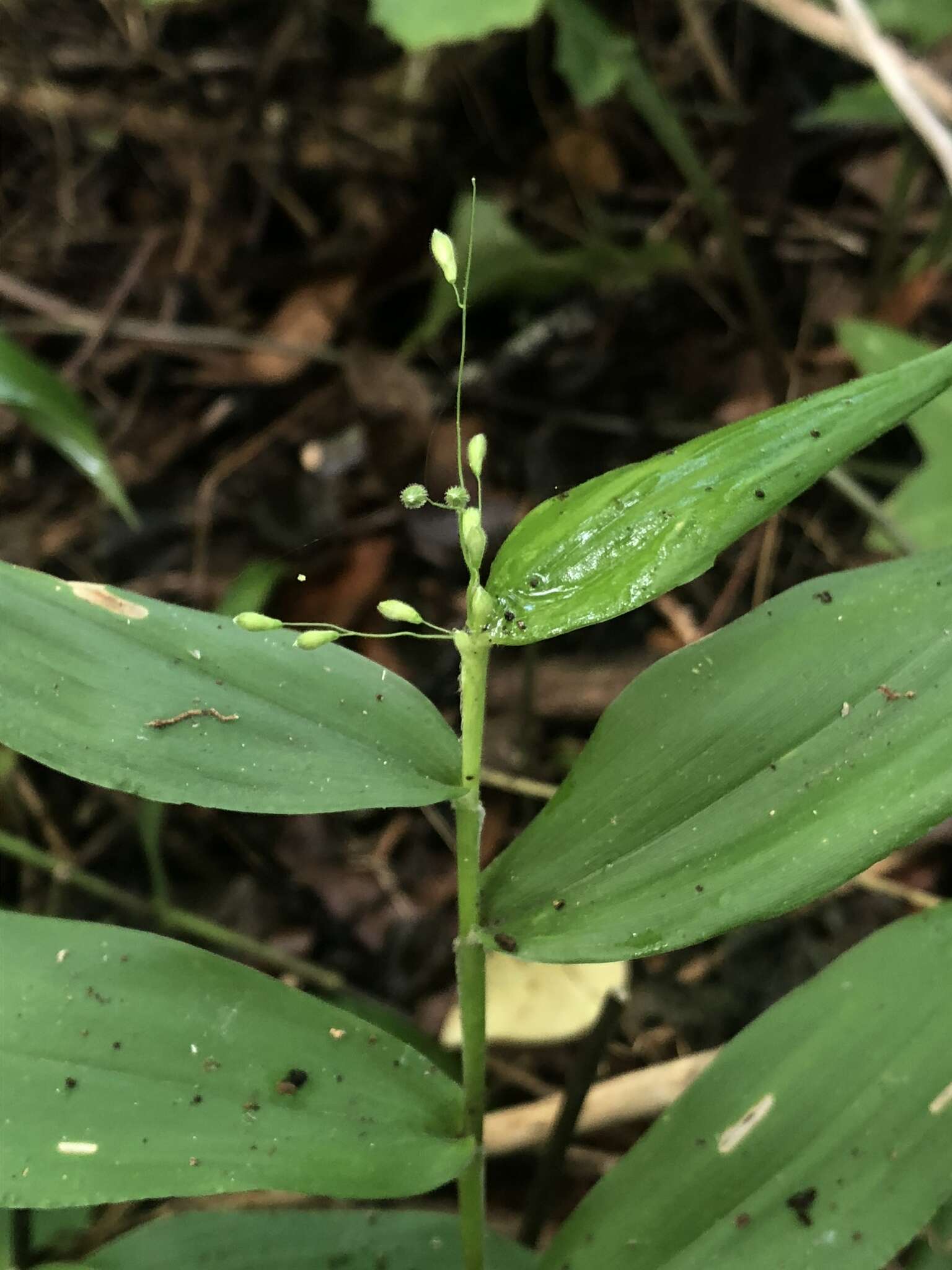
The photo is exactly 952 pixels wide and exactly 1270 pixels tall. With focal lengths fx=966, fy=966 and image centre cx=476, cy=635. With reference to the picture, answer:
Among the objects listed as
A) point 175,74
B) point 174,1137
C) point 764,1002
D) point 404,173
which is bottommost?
point 174,1137

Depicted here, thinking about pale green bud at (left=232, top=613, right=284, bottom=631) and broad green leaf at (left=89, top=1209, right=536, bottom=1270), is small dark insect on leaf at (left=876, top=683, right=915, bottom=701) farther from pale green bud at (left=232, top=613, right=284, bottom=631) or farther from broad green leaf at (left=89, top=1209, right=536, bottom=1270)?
broad green leaf at (left=89, top=1209, right=536, bottom=1270)

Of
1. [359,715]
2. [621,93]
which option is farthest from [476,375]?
[359,715]

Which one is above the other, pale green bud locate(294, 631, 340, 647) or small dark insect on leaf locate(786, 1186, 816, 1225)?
pale green bud locate(294, 631, 340, 647)

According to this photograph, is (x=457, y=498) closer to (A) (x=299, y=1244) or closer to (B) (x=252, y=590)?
(A) (x=299, y=1244)

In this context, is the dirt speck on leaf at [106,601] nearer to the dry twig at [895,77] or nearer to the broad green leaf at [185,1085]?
the broad green leaf at [185,1085]

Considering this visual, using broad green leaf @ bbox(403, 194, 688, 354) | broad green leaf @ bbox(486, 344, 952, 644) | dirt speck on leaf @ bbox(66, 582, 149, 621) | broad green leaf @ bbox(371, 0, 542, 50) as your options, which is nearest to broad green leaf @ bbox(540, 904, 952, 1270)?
broad green leaf @ bbox(486, 344, 952, 644)

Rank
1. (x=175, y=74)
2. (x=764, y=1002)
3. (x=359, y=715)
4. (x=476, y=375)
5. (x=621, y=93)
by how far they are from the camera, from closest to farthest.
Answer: (x=359, y=715), (x=764, y=1002), (x=476, y=375), (x=621, y=93), (x=175, y=74)

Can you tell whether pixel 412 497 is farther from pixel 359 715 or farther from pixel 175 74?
pixel 175 74
